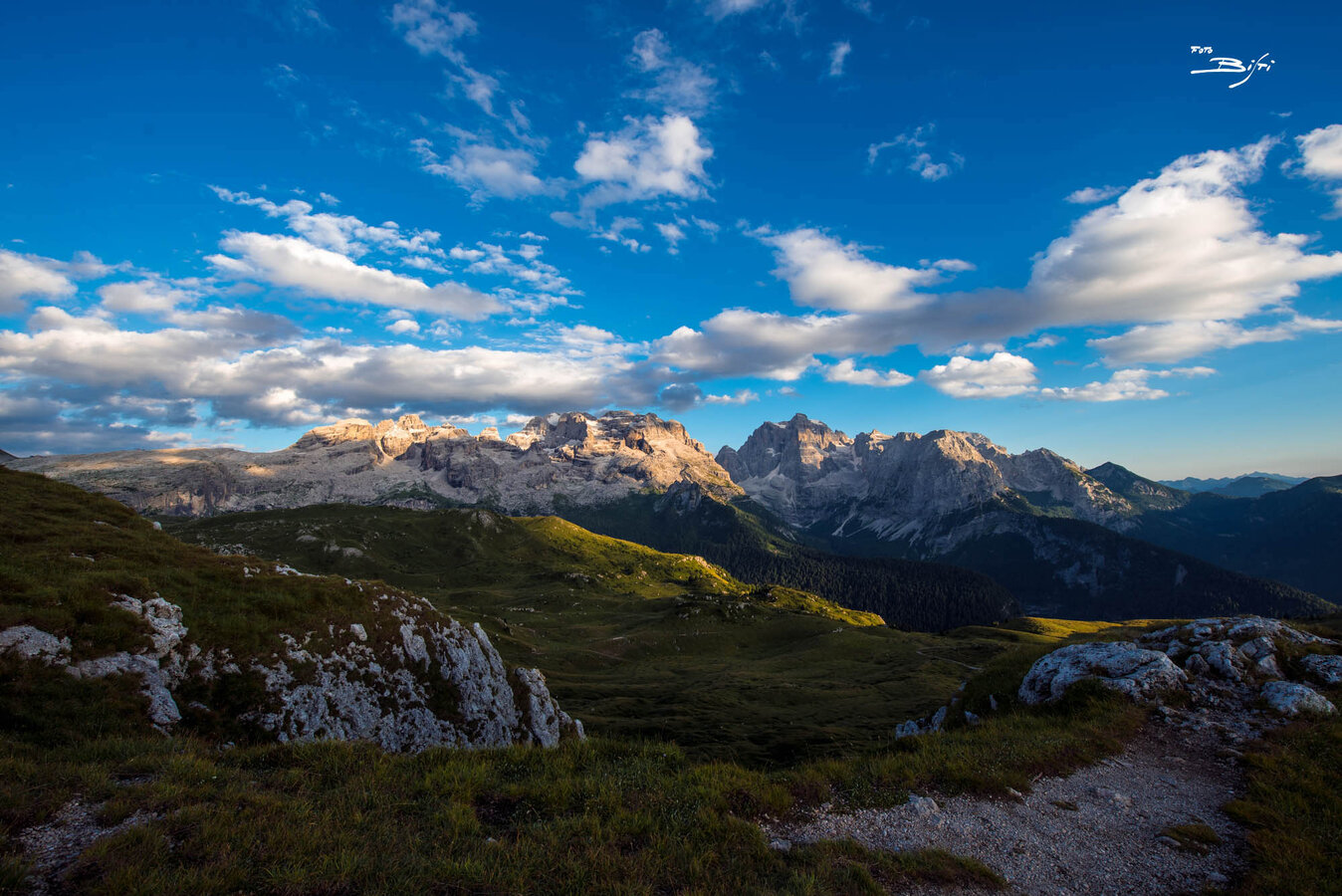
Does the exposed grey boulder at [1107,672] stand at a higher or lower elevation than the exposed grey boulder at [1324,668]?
lower

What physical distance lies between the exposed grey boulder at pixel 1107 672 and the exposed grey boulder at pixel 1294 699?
2.92 m

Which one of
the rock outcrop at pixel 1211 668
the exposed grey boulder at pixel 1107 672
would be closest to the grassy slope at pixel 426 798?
the exposed grey boulder at pixel 1107 672

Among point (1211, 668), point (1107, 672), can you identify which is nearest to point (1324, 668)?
point (1211, 668)

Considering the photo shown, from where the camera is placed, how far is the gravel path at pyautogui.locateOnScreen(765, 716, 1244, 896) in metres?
12.6

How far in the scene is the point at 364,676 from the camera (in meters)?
29.9

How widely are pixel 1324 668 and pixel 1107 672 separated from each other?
967cm

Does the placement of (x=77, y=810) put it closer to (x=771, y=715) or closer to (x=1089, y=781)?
(x=1089, y=781)

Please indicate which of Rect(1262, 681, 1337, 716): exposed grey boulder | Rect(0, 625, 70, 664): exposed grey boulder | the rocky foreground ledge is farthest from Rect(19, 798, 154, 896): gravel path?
Rect(1262, 681, 1337, 716): exposed grey boulder

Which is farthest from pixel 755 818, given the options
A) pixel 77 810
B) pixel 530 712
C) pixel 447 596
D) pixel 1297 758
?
pixel 447 596

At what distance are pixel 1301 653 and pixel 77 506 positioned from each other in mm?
74465

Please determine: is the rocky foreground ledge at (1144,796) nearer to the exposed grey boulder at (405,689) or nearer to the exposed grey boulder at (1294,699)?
the exposed grey boulder at (1294,699)

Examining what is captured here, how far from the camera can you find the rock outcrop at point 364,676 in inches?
815

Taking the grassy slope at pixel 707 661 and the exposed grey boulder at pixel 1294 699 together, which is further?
the grassy slope at pixel 707 661

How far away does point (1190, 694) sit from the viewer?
24.6m
